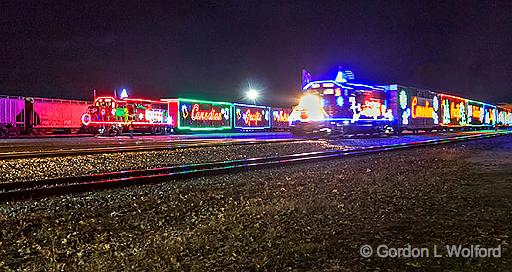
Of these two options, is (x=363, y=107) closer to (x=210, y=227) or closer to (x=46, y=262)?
(x=210, y=227)

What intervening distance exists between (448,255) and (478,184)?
5546 mm

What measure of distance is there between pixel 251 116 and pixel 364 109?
23.1 meters

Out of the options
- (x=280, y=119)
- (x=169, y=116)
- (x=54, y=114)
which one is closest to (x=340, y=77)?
(x=169, y=116)

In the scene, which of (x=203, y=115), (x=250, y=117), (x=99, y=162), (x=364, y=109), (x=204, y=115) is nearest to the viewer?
(x=99, y=162)

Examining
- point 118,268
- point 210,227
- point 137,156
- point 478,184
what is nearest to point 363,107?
point 137,156

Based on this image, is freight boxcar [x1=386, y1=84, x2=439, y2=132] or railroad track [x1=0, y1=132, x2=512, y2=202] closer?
railroad track [x1=0, y1=132, x2=512, y2=202]

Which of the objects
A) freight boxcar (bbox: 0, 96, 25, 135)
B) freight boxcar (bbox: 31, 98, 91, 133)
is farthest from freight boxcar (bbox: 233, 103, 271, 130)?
freight boxcar (bbox: 0, 96, 25, 135)

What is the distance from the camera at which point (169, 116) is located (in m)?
38.4

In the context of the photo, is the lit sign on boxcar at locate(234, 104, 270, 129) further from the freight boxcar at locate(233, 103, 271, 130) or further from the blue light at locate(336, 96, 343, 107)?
the blue light at locate(336, 96, 343, 107)

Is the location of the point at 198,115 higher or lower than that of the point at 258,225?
higher

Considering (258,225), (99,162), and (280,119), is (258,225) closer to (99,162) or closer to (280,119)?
(99,162)

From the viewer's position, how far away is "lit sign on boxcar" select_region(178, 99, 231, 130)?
129 ft

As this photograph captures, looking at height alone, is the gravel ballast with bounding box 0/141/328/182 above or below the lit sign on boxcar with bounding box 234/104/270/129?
below

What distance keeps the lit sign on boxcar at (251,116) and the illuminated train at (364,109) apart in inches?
754
